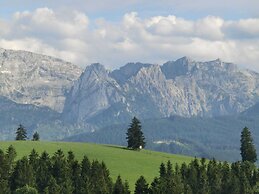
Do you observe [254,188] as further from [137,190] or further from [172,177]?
[137,190]

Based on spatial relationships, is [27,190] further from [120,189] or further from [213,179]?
[213,179]

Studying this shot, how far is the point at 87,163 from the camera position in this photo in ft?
523

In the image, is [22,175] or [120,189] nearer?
[120,189]

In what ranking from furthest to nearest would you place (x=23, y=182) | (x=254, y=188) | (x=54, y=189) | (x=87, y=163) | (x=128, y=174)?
(x=128, y=174) → (x=254, y=188) → (x=87, y=163) → (x=23, y=182) → (x=54, y=189)

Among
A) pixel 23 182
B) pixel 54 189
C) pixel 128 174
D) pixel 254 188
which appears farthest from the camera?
pixel 128 174

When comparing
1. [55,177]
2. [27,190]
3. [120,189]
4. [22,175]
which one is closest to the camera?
[27,190]

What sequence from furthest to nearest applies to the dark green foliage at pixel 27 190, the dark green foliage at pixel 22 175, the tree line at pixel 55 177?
the dark green foliage at pixel 22 175 → the tree line at pixel 55 177 → the dark green foliage at pixel 27 190

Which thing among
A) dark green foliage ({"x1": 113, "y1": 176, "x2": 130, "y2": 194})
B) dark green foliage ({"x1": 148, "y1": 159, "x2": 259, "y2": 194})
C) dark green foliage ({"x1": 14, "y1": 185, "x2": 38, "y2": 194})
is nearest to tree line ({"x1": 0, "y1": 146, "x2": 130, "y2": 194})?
dark green foliage ({"x1": 113, "y1": 176, "x2": 130, "y2": 194})

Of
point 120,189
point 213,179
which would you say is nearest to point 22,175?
point 120,189

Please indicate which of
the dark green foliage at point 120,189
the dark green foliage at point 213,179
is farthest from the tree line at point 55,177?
the dark green foliage at point 213,179

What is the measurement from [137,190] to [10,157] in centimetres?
3754

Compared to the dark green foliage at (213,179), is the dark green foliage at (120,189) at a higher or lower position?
lower

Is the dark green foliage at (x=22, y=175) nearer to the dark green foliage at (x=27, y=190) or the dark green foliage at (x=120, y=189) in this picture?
the dark green foliage at (x=27, y=190)

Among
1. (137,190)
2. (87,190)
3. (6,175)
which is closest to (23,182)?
(6,175)
